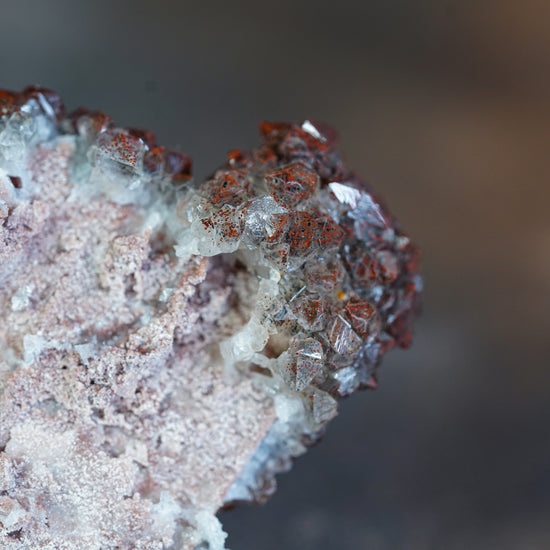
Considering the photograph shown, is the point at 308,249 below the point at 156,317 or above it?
above

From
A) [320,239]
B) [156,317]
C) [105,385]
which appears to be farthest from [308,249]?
[105,385]

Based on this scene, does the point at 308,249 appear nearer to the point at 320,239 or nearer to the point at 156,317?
the point at 320,239

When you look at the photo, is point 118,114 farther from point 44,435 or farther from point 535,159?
point 535,159

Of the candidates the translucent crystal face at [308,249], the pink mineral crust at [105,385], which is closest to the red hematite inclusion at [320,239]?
the translucent crystal face at [308,249]

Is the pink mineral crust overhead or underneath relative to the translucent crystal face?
underneath

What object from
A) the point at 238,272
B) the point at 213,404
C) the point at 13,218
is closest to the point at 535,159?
the point at 238,272

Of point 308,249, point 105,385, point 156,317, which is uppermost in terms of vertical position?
point 308,249

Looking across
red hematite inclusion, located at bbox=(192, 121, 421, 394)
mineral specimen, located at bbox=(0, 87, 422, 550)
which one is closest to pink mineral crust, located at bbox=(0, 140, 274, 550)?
mineral specimen, located at bbox=(0, 87, 422, 550)

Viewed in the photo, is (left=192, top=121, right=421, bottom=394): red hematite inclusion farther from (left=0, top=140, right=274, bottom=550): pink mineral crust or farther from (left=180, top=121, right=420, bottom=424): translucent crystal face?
(left=0, top=140, right=274, bottom=550): pink mineral crust
